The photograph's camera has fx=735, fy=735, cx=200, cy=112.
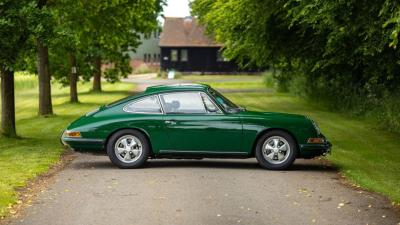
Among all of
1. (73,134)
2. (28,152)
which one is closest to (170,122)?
(73,134)

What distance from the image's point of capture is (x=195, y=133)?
42.2ft

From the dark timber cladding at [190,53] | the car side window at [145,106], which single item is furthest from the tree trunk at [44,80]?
the dark timber cladding at [190,53]

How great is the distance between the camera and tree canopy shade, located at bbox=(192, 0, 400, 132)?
18.0 meters

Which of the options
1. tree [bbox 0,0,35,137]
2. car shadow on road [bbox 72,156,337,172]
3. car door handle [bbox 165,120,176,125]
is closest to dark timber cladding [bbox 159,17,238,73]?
tree [bbox 0,0,35,137]

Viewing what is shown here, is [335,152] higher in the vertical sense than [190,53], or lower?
lower

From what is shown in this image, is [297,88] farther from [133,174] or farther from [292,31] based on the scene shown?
[133,174]

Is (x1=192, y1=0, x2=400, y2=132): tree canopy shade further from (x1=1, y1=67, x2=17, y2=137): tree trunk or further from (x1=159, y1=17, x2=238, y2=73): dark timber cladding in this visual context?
(x1=159, y1=17, x2=238, y2=73): dark timber cladding

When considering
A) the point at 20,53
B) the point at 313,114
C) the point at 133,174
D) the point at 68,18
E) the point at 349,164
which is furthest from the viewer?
the point at 313,114

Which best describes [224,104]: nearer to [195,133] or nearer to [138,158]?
[195,133]

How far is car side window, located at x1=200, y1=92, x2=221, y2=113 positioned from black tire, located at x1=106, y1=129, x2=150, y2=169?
123 cm

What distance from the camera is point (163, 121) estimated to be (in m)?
13.0

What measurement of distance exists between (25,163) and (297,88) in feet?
90.8

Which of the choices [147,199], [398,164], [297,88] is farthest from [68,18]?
[297,88]

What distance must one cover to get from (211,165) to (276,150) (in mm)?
1478
